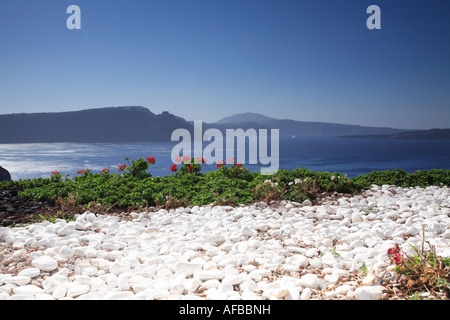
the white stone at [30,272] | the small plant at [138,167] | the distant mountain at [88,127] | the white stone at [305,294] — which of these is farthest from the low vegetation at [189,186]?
the distant mountain at [88,127]

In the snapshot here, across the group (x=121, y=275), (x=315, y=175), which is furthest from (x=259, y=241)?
(x=315, y=175)

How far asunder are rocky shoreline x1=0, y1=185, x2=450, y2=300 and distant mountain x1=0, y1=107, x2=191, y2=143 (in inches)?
1557

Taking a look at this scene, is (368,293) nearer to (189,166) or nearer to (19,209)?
(19,209)

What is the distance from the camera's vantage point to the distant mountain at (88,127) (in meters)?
37.5

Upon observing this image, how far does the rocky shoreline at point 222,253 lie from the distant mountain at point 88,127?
3956 centimetres

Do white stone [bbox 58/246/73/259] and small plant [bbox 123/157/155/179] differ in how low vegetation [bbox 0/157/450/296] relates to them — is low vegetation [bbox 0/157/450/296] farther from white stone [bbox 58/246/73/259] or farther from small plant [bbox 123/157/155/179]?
white stone [bbox 58/246/73/259]

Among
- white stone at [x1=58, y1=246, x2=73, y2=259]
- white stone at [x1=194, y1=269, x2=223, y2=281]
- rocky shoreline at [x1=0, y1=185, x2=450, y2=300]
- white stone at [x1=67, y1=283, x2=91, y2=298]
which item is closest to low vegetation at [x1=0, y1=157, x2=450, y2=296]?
rocky shoreline at [x1=0, y1=185, x2=450, y2=300]

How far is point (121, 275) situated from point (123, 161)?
596 cm

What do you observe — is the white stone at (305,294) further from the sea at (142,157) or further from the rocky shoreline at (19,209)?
the sea at (142,157)

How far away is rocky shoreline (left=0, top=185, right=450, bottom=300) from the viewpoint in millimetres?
2383

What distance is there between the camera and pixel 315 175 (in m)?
6.89

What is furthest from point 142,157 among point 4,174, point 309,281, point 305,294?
point 4,174
